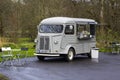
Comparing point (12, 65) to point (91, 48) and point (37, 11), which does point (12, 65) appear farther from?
point (37, 11)

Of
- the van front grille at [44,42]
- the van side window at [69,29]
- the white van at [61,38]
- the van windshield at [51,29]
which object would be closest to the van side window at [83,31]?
the white van at [61,38]

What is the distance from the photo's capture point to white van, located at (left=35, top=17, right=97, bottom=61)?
2445 centimetres

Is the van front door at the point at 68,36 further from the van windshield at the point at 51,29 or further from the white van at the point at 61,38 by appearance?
the van windshield at the point at 51,29

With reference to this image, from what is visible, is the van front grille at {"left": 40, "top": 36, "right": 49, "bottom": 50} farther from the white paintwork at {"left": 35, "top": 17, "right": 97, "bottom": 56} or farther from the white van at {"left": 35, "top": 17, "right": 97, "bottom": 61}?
the white paintwork at {"left": 35, "top": 17, "right": 97, "bottom": 56}

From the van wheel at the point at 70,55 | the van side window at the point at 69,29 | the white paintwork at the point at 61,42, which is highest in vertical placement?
the van side window at the point at 69,29

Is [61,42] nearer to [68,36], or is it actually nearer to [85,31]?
[68,36]

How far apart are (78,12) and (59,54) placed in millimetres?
19133

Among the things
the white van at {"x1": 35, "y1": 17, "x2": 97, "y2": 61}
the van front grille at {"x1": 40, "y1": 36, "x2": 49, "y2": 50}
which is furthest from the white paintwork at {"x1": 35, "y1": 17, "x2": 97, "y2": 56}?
the van front grille at {"x1": 40, "y1": 36, "x2": 49, "y2": 50}

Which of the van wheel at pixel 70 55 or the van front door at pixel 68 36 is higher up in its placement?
the van front door at pixel 68 36

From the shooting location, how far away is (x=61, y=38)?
24.5 metres

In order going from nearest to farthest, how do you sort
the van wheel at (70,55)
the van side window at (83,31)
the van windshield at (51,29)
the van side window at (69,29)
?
the van wheel at (70,55) < the van windshield at (51,29) < the van side window at (69,29) < the van side window at (83,31)

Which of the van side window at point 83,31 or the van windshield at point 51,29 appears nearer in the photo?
the van windshield at point 51,29

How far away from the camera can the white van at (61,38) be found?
24453mm

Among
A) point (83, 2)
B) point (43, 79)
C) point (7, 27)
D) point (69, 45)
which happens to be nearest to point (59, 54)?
point (69, 45)
